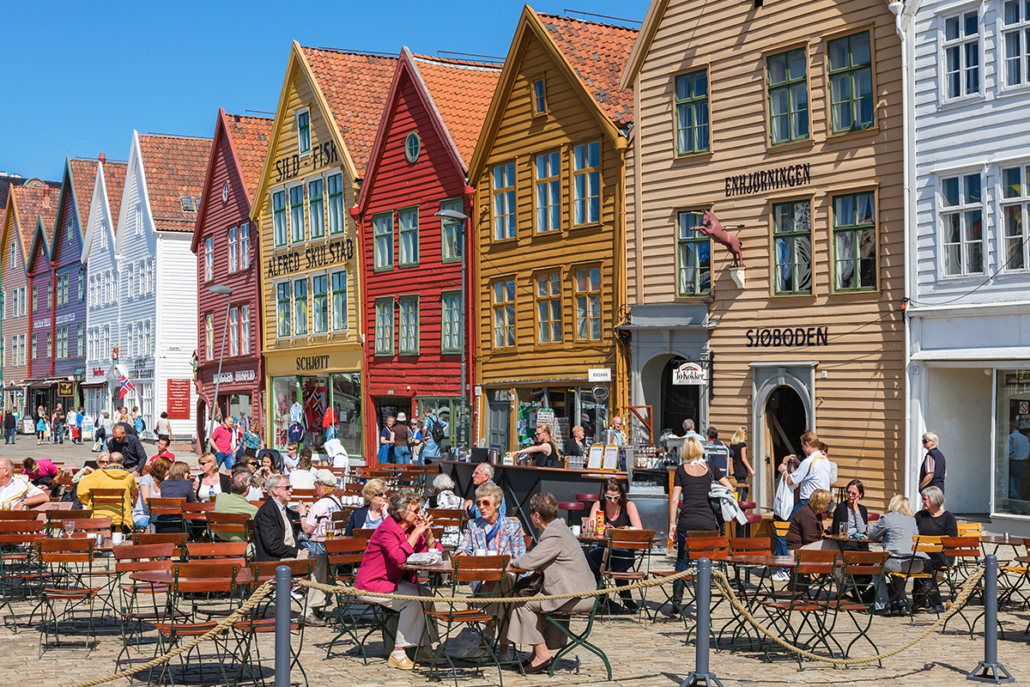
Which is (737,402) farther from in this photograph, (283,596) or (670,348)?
(283,596)

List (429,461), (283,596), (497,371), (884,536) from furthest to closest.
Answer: (497,371), (429,461), (884,536), (283,596)

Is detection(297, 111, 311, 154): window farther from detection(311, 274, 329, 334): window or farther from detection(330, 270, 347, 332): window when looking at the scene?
detection(330, 270, 347, 332): window

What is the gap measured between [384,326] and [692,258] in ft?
43.2

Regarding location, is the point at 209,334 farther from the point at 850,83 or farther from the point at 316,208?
the point at 850,83

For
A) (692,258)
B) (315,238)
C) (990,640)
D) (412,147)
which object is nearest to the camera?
(990,640)

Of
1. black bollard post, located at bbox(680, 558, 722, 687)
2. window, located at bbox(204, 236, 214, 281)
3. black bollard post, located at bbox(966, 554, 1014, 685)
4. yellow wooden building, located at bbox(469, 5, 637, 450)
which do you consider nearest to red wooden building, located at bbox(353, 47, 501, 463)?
yellow wooden building, located at bbox(469, 5, 637, 450)

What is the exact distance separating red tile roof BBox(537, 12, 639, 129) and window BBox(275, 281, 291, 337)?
52.4 feet

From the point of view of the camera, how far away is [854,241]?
842 inches

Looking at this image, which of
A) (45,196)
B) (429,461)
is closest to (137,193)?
(45,196)

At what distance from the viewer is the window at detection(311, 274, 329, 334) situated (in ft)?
127

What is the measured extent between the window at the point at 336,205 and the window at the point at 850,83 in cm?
1913

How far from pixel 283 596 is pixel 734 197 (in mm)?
17214

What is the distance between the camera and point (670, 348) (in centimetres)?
2486

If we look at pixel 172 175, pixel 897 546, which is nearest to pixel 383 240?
pixel 172 175
